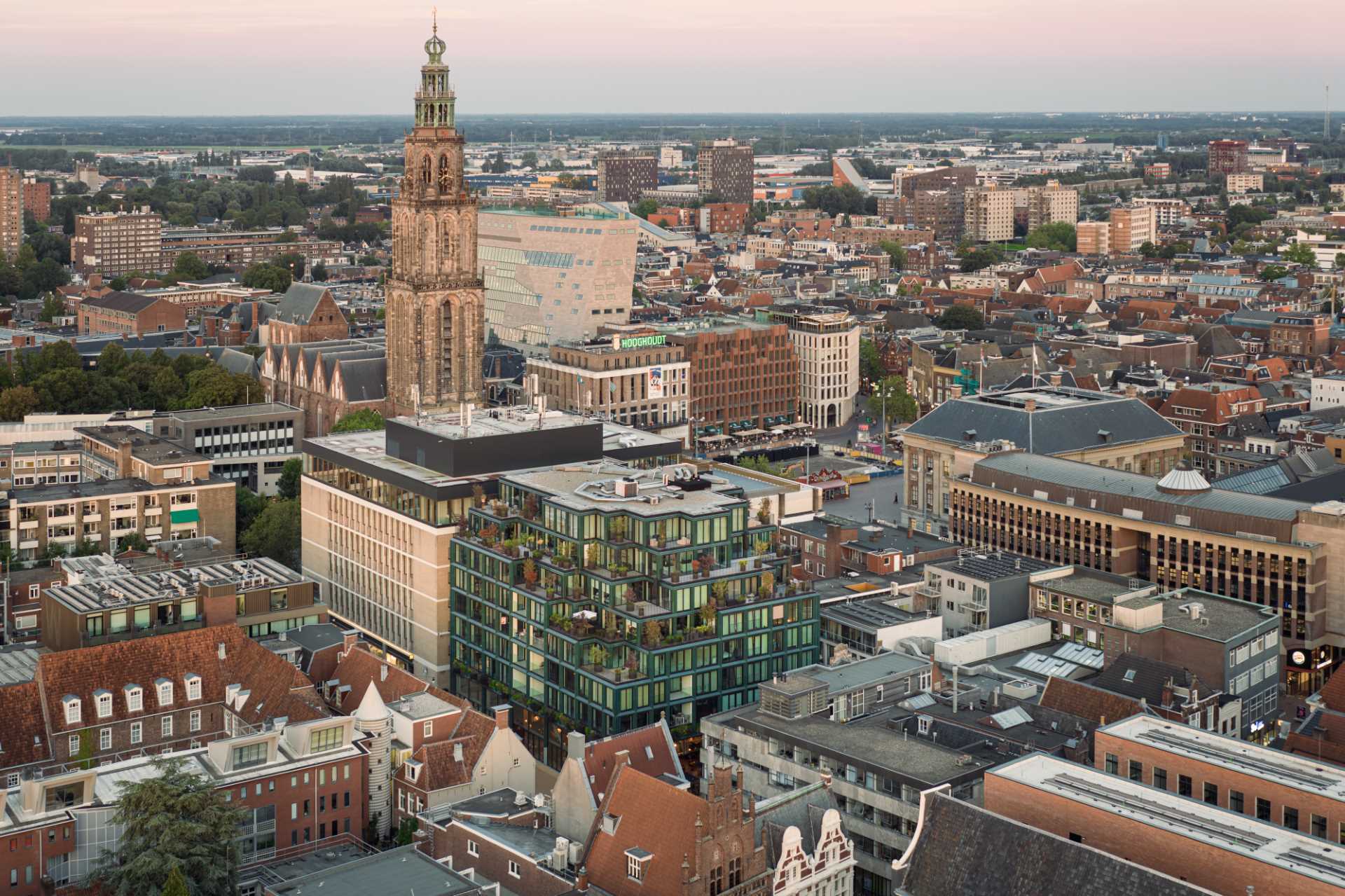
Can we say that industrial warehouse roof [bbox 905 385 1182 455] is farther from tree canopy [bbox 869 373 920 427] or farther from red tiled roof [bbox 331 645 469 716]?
red tiled roof [bbox 331 645 469 716]

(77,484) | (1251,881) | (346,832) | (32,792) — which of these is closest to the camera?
(1251,881)

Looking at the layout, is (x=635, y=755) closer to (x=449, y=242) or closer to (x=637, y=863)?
(x=637, y=863)

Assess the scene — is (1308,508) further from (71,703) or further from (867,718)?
(71,703)

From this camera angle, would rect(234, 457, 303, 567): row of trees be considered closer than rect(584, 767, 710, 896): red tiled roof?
No

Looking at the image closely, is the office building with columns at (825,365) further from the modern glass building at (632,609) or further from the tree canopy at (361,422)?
the modern glass building at (632,609)

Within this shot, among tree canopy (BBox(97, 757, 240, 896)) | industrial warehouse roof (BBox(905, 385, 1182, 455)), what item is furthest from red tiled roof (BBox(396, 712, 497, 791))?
industrial warehouse roof (BBox(905, 385, 1182, 455))

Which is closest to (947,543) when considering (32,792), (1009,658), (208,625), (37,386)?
(1009,658)

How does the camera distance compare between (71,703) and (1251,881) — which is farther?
(71,703)
